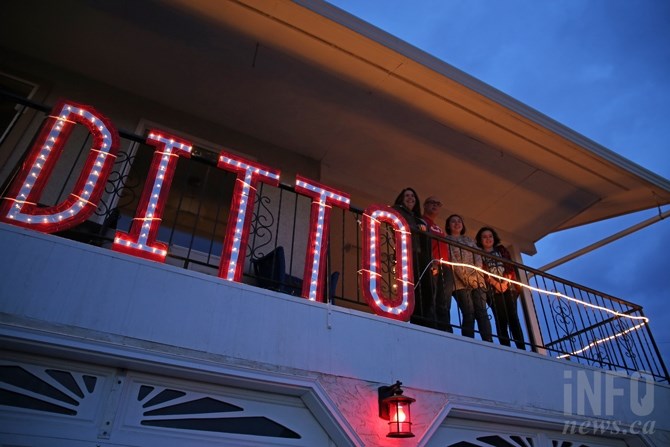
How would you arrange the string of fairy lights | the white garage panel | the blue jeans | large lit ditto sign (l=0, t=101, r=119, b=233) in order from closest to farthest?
the white garage panel
large lit ditto sign (l=0, t=101, r=119, b=233)
the string of fairy lights
the blue jeans

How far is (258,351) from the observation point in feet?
10.2

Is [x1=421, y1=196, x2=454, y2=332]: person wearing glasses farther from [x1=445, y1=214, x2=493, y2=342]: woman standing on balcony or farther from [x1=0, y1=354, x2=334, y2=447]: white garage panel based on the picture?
[x1=0, y1=354, x2=334, y2=447]: white garage panel

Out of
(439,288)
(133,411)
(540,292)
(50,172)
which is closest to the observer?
(133,411)

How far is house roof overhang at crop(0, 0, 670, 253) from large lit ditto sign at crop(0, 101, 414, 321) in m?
1.79

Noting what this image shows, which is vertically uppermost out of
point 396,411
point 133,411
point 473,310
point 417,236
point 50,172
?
point 417,236

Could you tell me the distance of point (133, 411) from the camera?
2695 mm

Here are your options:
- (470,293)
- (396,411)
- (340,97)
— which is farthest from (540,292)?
(340,97)

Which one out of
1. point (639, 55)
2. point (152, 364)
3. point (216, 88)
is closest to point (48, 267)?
point (152, 364)

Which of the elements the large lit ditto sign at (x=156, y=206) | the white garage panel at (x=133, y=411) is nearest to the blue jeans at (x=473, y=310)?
the large lit ditto sign at (x=156, y=206)

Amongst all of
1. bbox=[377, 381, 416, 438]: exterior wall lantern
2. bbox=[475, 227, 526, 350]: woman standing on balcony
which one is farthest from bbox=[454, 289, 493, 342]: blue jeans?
bbox=[377, 381, 416, 438]: exterior wall lantern

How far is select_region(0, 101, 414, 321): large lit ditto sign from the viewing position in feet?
9.48

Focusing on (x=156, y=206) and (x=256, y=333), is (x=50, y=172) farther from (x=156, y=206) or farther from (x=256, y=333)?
(x=256, y=333)

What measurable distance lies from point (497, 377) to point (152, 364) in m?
3.13

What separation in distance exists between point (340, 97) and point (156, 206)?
9.95ft
